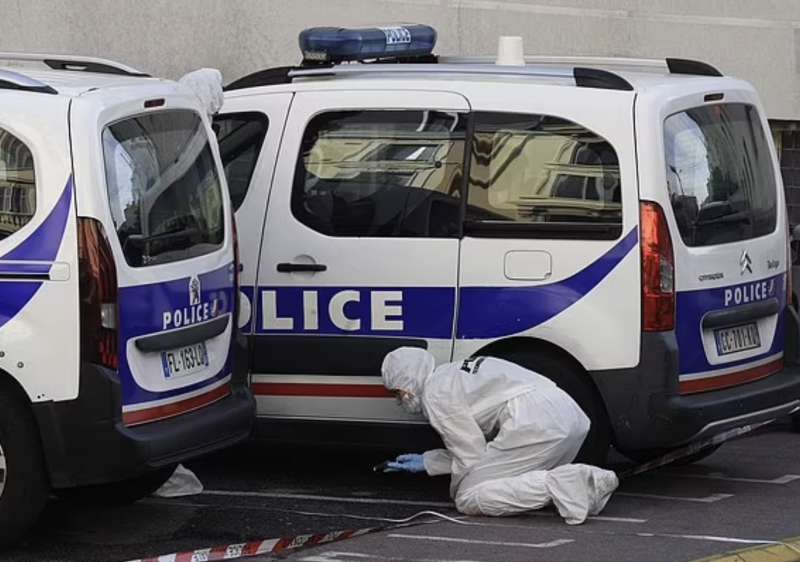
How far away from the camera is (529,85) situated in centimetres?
894

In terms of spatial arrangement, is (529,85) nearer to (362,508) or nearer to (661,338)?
(661,338)

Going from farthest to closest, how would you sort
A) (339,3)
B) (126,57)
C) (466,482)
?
(339,3), (126,57), (466,482)

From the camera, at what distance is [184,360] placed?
316 inches

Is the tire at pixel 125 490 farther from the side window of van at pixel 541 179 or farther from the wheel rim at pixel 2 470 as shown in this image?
the side window of van at pixel 541 179

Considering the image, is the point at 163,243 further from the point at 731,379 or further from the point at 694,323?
the point at 731,379

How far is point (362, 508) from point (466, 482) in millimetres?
565

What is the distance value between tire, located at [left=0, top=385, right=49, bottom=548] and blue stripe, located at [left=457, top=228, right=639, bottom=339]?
2.29 metres

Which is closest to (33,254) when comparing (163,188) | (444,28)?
(163,188)

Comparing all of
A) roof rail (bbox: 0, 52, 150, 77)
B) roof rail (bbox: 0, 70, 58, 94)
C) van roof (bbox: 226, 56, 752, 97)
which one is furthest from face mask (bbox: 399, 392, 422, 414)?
roof rail (bbox: 0, 70, 58, 94)

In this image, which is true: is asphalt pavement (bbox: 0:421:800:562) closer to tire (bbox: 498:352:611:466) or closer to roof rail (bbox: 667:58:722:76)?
tire (bbox: 498:352:611:466)

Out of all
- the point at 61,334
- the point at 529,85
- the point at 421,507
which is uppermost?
the point at 529,85

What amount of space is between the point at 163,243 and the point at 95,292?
0.57 metres

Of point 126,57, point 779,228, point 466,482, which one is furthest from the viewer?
point 126,57

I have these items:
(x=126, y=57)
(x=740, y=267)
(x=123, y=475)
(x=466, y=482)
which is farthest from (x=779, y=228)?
(x=126, y=57)
